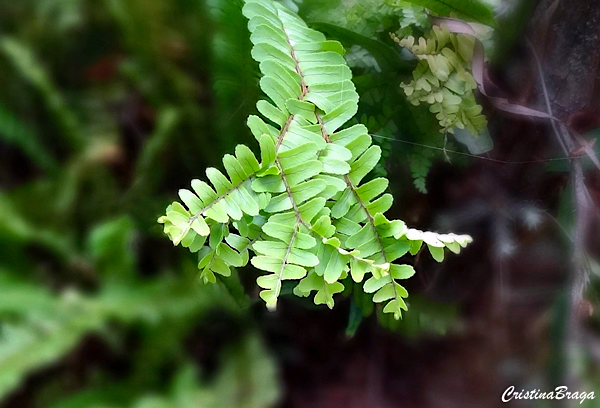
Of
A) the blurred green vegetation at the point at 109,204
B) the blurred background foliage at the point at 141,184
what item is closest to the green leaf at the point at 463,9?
the blurred background foliage at the point at 141,184

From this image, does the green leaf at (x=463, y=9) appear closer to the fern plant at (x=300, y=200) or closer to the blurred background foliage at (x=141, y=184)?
the blurred background foliage at (x=141, y=184)

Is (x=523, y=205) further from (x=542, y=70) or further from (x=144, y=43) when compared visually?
(x=144, y=43)

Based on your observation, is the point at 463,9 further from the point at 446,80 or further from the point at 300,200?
the point at 300,200

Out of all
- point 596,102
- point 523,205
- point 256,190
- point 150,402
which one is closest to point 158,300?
point 150,402

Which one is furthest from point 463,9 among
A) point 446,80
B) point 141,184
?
point 141,184

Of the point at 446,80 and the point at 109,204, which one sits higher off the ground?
the point at 446,80

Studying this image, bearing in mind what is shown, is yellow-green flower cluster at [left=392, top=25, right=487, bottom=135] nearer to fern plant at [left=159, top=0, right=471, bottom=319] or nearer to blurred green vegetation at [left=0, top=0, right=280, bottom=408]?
fern plant at [left=159, top=0, right=471, bottom=319]

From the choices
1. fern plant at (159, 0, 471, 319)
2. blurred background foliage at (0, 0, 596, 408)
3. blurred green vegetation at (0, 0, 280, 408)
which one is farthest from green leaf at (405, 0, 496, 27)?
blurred green vegetation at (0, 0, 280, 408)
